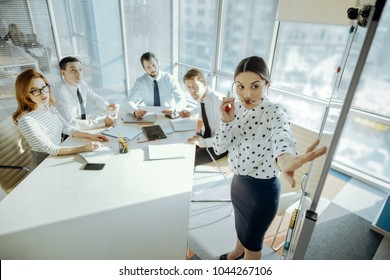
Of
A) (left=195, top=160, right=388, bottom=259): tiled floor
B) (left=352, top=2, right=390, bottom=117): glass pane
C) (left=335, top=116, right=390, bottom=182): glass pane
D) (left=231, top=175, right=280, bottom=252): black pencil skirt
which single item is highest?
(left=352, top=2, right=390, bottom=117): glass pane

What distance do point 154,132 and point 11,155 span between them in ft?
3.59

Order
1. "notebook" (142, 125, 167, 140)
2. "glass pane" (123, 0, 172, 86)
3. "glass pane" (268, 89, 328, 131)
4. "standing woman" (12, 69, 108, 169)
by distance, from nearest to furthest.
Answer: "standing woman" (12, 69, 108, 169) < "notebook" (142, 125, 167, 140) < "glass pane" (268, 89, 328, 131) < "glass pane" (123, 0, 172, 86)

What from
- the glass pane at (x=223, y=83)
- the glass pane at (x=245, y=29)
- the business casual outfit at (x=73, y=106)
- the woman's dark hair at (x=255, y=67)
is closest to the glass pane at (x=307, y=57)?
the glass pane at (x=245, y=29)

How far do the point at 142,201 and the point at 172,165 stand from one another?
0.39 meters

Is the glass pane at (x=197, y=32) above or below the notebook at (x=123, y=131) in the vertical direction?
above

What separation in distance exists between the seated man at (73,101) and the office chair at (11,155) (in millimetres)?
400

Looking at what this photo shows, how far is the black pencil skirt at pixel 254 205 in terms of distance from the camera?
1296 millimetres

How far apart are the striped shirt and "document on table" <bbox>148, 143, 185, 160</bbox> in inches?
25.6

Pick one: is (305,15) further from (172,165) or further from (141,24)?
(141,24)

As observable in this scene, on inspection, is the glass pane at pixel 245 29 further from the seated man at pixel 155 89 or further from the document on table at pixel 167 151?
the document on table at pixel 167 151

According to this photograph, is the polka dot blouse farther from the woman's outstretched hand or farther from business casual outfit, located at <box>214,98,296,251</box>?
the woman's outstretched hand

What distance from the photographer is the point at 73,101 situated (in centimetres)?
236

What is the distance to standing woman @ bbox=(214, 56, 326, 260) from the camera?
1139 millimetres

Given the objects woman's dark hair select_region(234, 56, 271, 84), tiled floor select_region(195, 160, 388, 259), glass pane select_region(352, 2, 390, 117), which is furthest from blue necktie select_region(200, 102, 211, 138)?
glass pane select_region(352, 2, 390, 117)
